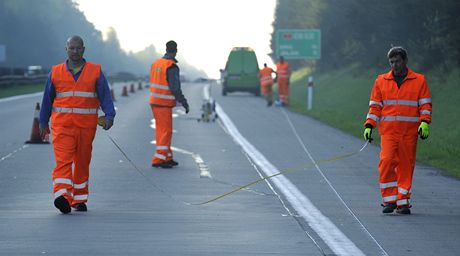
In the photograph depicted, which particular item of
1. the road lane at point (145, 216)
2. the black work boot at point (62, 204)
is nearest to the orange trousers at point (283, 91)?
the road lane at point (145, 216)

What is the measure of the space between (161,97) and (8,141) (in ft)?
18.5

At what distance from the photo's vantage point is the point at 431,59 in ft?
139

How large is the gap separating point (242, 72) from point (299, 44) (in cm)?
303

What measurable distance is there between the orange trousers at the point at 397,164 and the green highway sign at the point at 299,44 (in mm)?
41562

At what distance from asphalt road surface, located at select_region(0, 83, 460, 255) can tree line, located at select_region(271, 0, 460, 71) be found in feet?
51.7

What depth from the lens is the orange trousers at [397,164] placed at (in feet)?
36.9

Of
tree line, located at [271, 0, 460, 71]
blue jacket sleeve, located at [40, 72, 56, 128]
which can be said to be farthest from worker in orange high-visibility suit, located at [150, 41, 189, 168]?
tree line, located at [271, 0, 460, 71]

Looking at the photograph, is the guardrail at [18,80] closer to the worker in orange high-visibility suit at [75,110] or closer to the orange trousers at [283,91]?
the orange trousers at [283,91]

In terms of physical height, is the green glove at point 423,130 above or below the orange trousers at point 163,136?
above

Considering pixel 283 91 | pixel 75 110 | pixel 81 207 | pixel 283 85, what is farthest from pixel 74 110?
pixel 283 91

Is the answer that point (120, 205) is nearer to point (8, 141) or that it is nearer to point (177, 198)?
point (177, 198)

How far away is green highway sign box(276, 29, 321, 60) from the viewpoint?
174ft

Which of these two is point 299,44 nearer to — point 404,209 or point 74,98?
Answer: point 404,209

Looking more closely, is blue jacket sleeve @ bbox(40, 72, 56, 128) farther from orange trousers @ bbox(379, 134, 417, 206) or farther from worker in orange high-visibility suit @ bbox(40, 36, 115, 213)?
orange trousers @ bbox(379, 134, 417, 206)
